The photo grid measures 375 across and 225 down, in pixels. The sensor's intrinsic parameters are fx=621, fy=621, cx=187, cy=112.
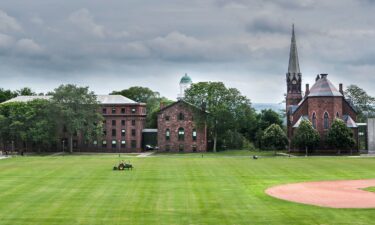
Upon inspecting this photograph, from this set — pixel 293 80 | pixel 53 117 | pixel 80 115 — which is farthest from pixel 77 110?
pixel 293 80

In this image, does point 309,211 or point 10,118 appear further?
point 10,118

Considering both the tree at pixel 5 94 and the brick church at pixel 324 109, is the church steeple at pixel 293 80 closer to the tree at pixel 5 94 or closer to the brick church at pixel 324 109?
the brick church at pixel 324 109

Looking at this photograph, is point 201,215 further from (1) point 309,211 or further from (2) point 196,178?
(2) point 196,178

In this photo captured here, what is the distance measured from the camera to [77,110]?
121 metres

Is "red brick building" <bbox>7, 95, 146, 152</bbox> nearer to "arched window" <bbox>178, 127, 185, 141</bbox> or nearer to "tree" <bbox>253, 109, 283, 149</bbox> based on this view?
"arched window" <bbox>178, 127, 185, 141</bbox>

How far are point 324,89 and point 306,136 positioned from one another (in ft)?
43.4

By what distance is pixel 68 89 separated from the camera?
12206 centimetres

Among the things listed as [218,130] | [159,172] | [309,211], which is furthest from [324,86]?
[309,211]

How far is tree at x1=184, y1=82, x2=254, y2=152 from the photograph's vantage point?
12162 centimetres

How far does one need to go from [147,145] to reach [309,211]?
99.3 metres

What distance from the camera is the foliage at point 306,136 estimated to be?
108625 mm

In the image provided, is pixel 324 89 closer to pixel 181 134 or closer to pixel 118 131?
pixel 181 134

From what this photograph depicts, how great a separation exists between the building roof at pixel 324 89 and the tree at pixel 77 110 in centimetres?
4217

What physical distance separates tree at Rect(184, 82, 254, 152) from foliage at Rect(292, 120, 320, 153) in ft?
49.9
